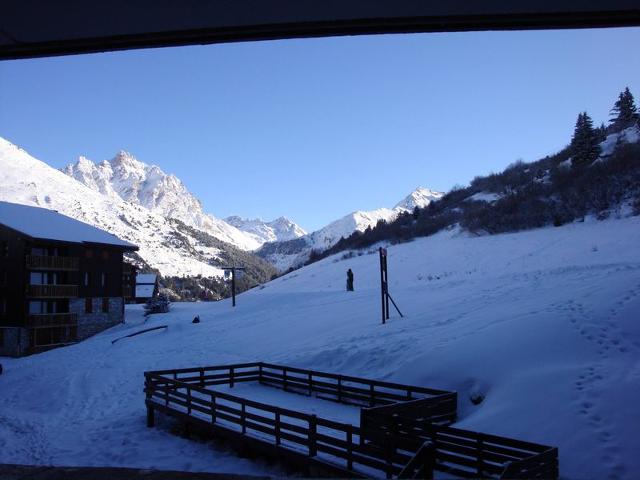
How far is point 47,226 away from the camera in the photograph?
4528 cm

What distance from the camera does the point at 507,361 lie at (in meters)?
14.5

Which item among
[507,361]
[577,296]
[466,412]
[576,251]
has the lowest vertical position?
[466,412]

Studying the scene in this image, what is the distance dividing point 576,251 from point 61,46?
34861 mm

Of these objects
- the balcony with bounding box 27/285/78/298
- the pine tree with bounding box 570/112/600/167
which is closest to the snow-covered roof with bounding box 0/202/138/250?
the balcony with bounding box 27/285/78/298

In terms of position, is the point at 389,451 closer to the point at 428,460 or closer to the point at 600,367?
the point at 428,460

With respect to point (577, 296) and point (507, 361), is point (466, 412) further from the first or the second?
point (577, 296)

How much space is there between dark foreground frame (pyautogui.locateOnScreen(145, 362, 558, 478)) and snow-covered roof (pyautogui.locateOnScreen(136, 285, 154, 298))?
59740 mm

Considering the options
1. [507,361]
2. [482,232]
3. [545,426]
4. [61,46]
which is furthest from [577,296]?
[482,232]

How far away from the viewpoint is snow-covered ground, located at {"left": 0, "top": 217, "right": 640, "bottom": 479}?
439 inches

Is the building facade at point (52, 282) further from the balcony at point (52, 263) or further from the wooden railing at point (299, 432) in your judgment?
the wooden railing at point (299, 432)

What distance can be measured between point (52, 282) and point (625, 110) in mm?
62133

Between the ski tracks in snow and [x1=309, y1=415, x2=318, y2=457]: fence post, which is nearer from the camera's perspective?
the ski tracks in snow

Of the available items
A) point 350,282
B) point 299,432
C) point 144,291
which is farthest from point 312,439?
point 144,291

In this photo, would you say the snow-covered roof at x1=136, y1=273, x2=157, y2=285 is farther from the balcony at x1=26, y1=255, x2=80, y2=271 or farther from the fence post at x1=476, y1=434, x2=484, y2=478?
the fence post at x1=476, y1=434, x2=484, y2=478
